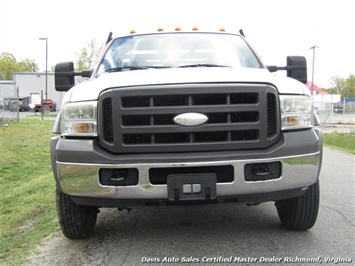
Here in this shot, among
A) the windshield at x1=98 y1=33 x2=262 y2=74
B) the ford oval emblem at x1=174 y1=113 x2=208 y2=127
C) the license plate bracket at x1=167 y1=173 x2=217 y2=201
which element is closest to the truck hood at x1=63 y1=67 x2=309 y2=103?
the ford oval emblem at x1=174 y1=113 x2=208 y2=127

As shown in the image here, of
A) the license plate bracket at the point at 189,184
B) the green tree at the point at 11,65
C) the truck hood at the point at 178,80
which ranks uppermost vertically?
the green tree at the point at 11,65

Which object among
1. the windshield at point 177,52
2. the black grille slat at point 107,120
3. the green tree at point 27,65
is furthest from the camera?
the green tree at point 27,65

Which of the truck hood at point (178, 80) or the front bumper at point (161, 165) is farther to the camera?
the truck hood at point (178, 80)

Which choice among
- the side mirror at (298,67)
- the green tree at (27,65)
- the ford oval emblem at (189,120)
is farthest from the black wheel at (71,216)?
the green tree at (27,65)

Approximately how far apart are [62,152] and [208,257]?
1.50 m

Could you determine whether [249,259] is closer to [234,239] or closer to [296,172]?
[234,239]

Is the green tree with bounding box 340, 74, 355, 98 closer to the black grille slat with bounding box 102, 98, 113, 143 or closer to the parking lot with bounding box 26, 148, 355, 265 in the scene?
the parking lot with bounding box 26, 148, 355, 265

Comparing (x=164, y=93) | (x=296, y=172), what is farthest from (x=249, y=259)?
(x=164, y=93)

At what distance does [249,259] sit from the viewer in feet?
10.1

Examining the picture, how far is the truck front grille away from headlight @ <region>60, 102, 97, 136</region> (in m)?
0.09

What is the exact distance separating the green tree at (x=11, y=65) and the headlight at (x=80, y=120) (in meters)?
91.8

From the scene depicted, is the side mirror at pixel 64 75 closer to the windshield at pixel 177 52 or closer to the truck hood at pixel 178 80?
the windshield at pixel 177 52

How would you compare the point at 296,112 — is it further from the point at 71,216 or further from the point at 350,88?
the point at 350,88

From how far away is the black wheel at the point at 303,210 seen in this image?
350 cm
